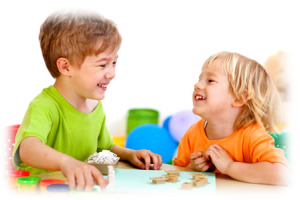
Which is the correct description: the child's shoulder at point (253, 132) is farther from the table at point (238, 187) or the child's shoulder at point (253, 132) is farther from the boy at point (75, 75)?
the boy at point (75, 75)

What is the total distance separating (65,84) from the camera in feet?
4.17

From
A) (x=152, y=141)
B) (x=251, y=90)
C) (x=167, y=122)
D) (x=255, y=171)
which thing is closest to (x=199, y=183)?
(x=255, y=171)

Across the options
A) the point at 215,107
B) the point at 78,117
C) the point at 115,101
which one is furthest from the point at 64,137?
the point at 115,101

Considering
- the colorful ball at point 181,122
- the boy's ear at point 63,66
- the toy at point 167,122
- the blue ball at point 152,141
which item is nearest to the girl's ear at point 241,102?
the boy's ear at point 63,66

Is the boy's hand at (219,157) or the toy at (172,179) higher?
the boy's hand at (219,157)

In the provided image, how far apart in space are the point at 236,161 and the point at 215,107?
0.18 m

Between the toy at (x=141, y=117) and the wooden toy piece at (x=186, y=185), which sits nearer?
the wooden toy piece at (x=186, y=185)

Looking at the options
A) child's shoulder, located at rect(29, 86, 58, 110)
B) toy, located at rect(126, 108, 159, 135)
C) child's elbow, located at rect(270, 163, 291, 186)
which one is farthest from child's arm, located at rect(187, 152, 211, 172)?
toy, located at rect(126, 108, 159, 135)

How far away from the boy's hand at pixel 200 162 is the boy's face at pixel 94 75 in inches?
14.0

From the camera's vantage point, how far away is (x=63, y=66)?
4.09 ft

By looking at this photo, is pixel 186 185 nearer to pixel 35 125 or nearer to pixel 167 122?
pixel 35 125

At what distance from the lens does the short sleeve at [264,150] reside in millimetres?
1086

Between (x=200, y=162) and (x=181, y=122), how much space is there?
2238mm

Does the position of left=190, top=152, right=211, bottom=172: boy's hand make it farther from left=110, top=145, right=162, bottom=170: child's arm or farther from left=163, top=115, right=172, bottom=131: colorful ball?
left=163, top=115, right=172, bottom=131: colorful ball
